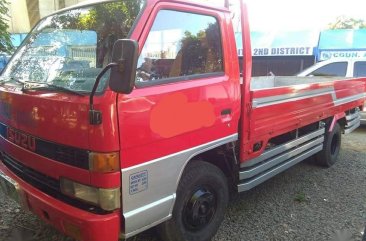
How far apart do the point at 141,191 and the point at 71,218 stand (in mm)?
472

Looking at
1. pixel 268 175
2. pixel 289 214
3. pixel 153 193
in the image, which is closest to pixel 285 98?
pixel 268 175

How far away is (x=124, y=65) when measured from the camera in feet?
6.76

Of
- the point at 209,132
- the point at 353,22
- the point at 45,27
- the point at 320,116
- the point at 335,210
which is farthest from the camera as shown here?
the point at 353,22

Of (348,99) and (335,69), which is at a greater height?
(335,69)

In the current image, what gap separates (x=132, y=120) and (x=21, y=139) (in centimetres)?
103

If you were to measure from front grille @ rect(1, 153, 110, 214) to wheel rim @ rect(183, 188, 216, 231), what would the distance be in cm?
85

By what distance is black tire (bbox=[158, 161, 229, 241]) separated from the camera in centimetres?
285

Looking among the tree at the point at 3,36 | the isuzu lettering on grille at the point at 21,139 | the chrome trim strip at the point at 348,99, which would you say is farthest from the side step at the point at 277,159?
the tree at the point at 3,36

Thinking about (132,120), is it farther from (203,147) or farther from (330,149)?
(330,149)

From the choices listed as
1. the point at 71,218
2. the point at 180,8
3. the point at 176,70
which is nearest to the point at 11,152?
the point at 71,218

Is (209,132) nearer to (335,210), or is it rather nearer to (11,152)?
(11,152)

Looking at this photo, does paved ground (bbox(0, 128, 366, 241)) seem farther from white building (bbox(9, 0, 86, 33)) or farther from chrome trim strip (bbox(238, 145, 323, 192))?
white building (bbox(9, 0, 86, 33))

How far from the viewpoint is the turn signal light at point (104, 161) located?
2248 millimetres

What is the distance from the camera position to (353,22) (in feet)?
100
